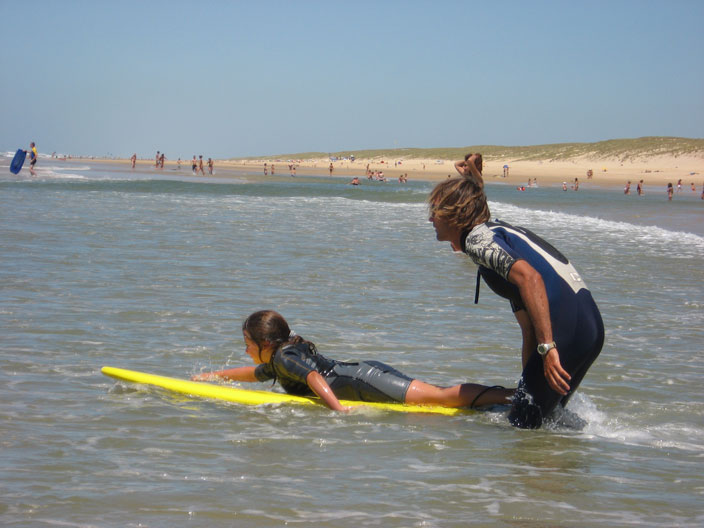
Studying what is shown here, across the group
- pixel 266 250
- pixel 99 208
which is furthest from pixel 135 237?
pixel 99 208

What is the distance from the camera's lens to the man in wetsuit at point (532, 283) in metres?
3.63

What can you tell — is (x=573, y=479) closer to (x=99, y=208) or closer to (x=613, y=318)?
(x=613, y=318)

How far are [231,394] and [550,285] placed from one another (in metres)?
2.13

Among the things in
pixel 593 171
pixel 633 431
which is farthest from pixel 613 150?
pixel 633 431

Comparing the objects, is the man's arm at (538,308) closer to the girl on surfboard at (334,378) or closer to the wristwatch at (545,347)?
the wristwatch at (545,347)

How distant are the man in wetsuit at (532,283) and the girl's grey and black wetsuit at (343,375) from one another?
3.21 ft

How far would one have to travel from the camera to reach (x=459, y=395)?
4.56 m

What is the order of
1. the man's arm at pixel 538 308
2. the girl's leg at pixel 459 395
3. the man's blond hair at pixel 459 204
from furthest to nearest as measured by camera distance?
the girl's leg at pixel 459 395, the man's blond hair at pixel 459 204, the man's arm at pixel 538 308

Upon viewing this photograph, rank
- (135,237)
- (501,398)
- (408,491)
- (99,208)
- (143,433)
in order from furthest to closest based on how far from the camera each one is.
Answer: (99,208), (135,237), (501,398), (143,433), (408,491)

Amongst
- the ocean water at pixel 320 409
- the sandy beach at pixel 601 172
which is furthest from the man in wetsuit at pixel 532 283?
the sandy beach at pixel 601 172

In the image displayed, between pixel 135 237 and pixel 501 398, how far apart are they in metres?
10.1

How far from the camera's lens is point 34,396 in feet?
15.6

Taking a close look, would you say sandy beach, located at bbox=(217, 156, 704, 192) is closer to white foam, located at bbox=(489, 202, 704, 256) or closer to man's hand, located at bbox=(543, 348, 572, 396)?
white foam, located at bbox=(489, 202, 704, 256)

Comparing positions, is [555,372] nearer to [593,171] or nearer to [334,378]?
[334,378]
